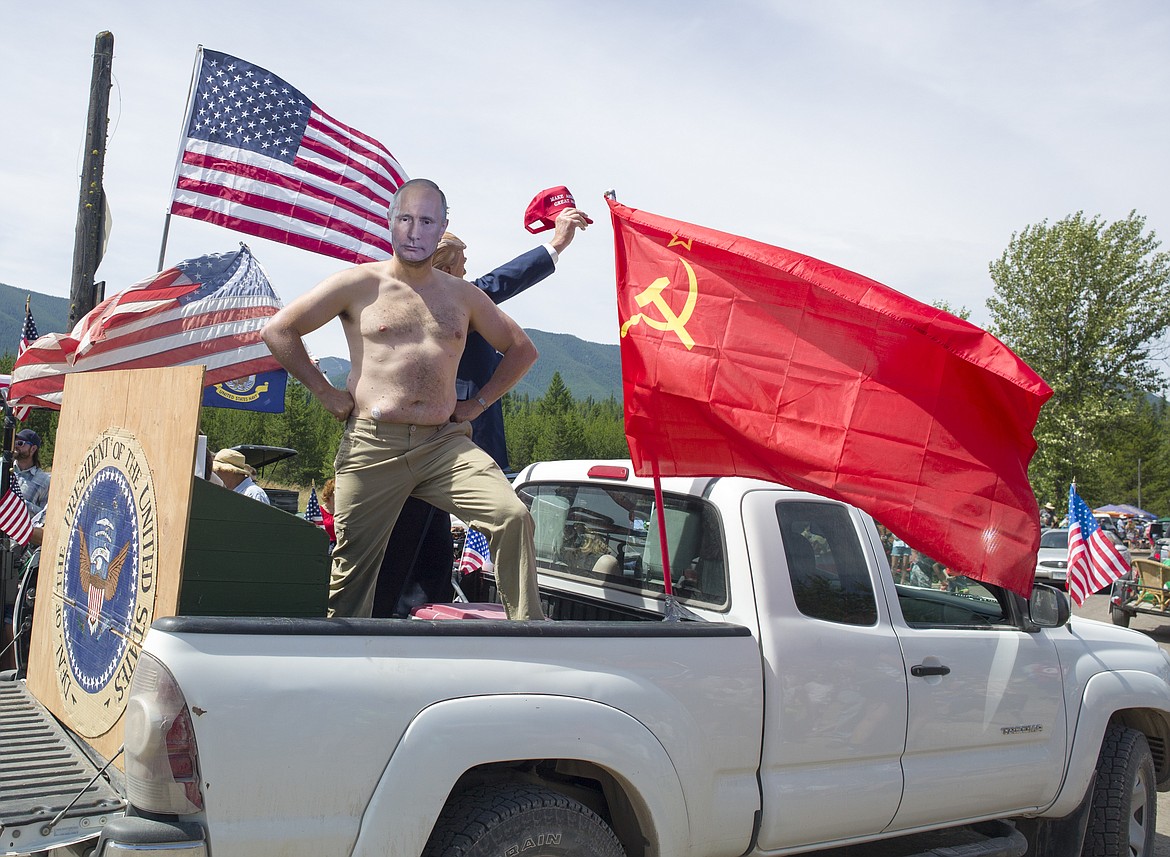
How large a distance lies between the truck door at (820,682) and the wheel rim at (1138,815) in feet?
5.57

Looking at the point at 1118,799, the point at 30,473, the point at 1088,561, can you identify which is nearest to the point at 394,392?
the point at 1118,799

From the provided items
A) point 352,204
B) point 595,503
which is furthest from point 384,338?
point 352,204

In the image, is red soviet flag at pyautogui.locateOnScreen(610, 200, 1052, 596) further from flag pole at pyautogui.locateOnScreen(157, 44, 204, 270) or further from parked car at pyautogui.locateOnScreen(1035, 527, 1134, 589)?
parked car at pyautogui.locateOnScreen(1035, 527, 1134, 589)

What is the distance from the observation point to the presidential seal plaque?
Result: 2.95m

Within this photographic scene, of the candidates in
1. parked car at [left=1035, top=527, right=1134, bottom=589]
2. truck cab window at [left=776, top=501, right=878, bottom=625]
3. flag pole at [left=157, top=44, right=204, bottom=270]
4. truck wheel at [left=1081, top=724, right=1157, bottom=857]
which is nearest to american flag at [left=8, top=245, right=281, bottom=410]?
flag pole at [left=157, top=44, right=204, bottom=270]

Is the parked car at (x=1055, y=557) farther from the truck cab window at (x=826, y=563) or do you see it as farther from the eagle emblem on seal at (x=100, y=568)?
the eagle emblem on seal at (x=100, y=568)

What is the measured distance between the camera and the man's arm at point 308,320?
3.56 metres

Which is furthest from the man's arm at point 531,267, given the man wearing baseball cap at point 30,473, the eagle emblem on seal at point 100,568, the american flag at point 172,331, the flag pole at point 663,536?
the man wearing baseball cap at point 30,473

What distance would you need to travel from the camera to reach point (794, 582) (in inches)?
142

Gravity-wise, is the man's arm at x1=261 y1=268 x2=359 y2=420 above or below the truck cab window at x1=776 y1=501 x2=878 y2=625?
above

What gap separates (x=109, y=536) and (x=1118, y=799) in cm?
428

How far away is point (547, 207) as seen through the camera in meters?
4.78

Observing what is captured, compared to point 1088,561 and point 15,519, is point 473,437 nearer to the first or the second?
point 15,519

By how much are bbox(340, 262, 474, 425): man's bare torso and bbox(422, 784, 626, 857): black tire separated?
1.32 metres
